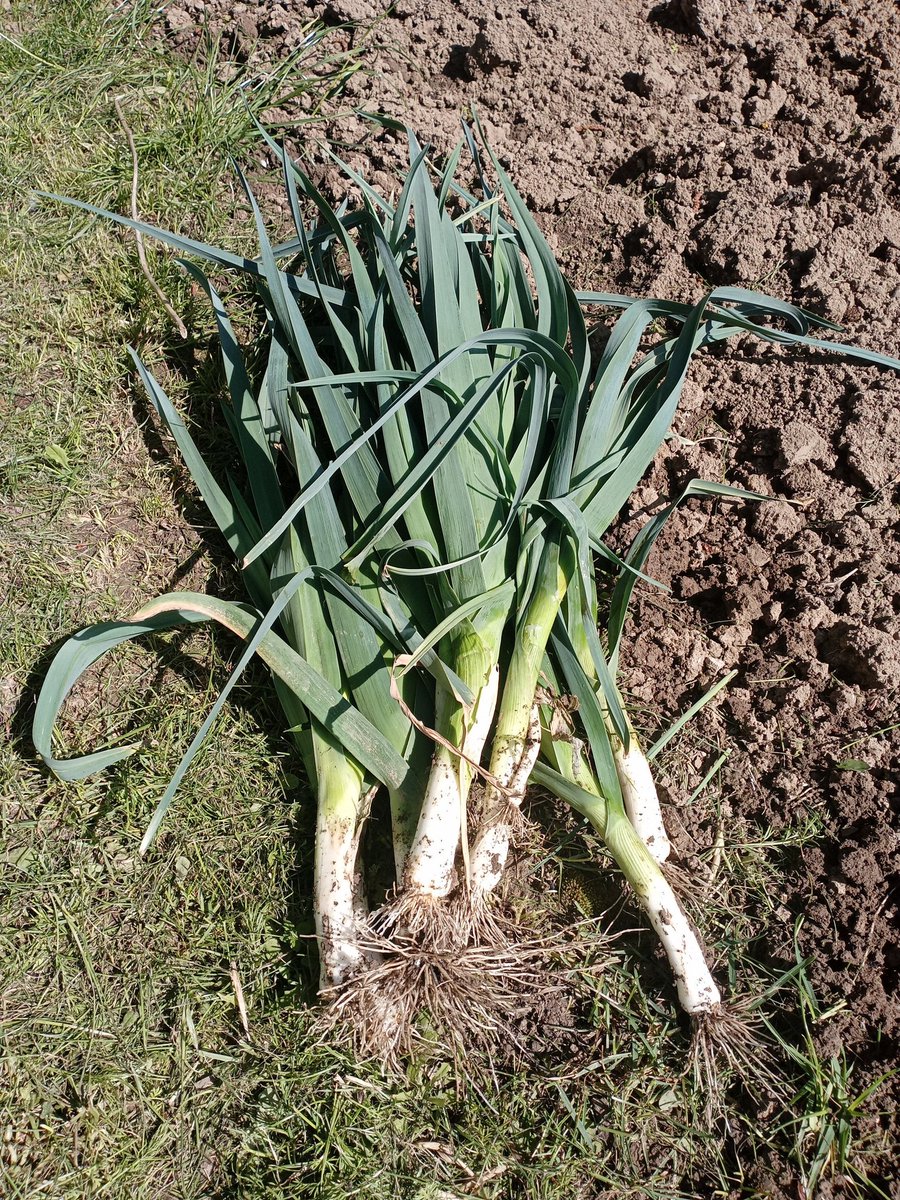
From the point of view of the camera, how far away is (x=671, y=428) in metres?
1.97

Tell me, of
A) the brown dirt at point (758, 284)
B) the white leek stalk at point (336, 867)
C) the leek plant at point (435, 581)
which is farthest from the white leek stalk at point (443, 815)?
the brown dirt at point (758, 284)

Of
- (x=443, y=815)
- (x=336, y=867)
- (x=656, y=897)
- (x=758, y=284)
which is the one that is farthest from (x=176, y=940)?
(x=758, y=284)

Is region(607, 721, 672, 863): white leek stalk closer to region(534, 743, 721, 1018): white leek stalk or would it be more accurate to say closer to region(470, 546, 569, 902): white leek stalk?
region(534, 743, 721, 1018): white leek stalk

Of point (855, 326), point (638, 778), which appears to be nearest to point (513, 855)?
point (638, 778)

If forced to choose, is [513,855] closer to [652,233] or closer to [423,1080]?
[423,1080]

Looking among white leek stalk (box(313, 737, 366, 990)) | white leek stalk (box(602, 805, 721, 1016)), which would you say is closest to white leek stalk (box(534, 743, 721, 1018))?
white leek stalk (box(602, 805, 721, 1016))

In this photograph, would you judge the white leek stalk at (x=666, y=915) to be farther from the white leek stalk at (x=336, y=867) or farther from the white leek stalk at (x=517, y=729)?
the white leek stalk at (x=336, y=867)

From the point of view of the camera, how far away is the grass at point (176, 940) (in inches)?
60.2

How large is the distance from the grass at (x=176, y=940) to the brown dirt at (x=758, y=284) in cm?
11

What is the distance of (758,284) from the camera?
2.02 m

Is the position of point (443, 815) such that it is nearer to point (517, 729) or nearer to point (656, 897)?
point (517, 729)

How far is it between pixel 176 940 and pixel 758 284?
1762mm

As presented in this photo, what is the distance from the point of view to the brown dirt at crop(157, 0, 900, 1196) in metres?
1.69

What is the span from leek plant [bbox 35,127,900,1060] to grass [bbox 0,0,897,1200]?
0.45 feet
